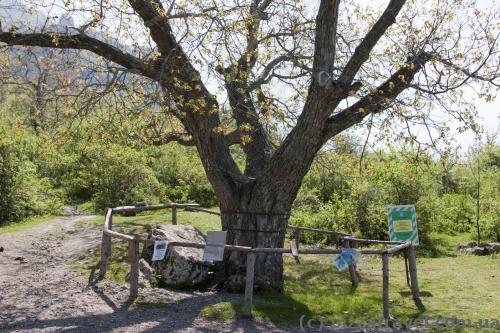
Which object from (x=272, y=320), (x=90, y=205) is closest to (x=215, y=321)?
(x=272, y=320)

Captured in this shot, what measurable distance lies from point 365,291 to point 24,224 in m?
10.6

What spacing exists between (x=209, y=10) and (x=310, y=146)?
2.76 meters

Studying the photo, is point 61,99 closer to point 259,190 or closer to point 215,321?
point 259,190

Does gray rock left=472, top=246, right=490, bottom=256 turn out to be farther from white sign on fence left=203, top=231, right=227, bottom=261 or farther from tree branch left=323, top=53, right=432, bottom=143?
white sign on fence left=203, top=231, right=227, bottom=261

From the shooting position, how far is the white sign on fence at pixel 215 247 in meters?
8.27

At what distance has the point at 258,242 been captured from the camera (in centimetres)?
Result: 948

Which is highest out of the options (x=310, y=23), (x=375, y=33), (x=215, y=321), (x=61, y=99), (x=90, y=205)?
(x=310, y=23)

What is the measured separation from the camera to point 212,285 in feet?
31.3

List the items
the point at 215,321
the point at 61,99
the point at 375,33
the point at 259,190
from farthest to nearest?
the point at 61,99 < the point at 259,190 < the point at 375,33 < the point at 215,321

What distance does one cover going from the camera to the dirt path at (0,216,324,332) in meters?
7.20

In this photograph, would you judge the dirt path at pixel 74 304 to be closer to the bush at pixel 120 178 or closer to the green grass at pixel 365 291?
the green grass at pixel 365 291

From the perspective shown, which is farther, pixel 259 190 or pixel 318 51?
pixel 259 190

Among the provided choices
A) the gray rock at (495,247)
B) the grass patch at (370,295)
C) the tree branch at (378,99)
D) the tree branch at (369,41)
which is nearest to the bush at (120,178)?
the grass patch at (370,295)

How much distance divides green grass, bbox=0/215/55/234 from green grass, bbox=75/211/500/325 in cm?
282
